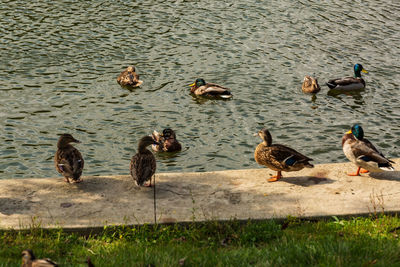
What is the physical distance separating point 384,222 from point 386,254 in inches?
50.6

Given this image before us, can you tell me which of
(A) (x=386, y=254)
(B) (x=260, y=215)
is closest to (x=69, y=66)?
(B) (x=260, y=215)

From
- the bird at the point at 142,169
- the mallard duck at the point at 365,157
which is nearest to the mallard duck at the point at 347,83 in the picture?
the mallard duck at the point at 365,157

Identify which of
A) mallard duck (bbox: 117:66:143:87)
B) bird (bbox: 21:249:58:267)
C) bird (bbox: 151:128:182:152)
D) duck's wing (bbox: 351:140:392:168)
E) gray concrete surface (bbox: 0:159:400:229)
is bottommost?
bird (bbox: 151:128:182:152)

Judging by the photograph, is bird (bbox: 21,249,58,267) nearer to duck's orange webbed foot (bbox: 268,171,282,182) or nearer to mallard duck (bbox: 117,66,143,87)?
duck's orange webbed foot (bbox: 268,171,282,182)

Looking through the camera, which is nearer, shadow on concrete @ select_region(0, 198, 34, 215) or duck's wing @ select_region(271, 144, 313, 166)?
shadow on concrete @ select_region(0, 198, 34, 215)

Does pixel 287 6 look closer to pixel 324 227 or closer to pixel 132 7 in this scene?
pixel 132 7

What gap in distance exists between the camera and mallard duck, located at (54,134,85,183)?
9.97 m

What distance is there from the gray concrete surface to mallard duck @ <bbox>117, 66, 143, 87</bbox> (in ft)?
25.5

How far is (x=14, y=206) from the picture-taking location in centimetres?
907

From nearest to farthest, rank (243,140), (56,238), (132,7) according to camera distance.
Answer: (56,238) < (243,140) < (132,7)

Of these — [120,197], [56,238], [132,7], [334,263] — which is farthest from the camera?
[132,7]

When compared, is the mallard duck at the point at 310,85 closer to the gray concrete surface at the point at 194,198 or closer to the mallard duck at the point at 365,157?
the mallard duck at the point at 365,157

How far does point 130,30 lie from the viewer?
22703 mm

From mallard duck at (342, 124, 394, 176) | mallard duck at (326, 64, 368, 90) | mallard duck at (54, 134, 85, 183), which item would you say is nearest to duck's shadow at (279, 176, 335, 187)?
mallard duck at (342, 124, 394, 176)
